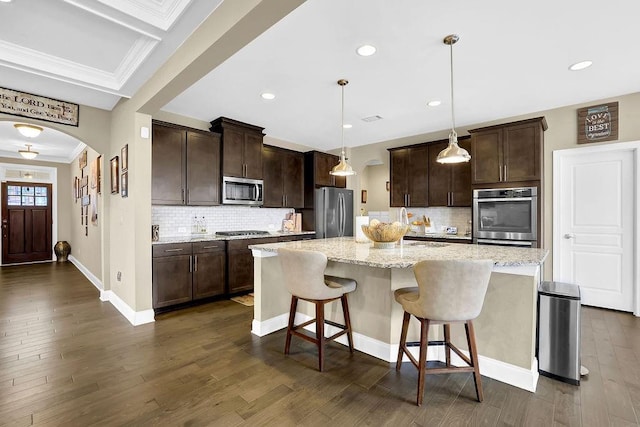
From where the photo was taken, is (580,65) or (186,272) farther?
(186,272)

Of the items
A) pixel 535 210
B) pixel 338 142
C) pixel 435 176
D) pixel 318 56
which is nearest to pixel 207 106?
pixel 318 56

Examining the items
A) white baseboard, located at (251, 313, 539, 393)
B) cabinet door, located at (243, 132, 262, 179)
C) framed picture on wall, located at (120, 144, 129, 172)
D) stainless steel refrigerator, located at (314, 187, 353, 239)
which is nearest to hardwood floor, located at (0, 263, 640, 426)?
white baseboard, located at (251, 313, 539, 393)

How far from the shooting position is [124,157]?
3562 mm

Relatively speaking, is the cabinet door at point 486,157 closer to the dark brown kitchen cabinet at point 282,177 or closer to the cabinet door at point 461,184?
the cabinet door at point 461,184

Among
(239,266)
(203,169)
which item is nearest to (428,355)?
(239,266)

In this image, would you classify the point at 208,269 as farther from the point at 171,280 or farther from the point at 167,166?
the point at 167,166

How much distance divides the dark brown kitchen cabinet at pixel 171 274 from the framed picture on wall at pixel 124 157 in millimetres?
980

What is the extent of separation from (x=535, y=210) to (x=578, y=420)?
2703 millimetres

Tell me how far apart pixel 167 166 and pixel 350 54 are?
2673 mm

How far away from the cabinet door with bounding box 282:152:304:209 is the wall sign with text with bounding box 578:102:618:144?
4.13 meters

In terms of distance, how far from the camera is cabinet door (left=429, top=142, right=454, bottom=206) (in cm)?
473

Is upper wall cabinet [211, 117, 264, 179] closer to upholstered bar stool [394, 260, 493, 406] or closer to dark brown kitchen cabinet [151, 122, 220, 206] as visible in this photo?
dark brown kitchen cabinet [151, 122, 220, 206]

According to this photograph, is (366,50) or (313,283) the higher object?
(366,50)

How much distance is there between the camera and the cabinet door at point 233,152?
4426 millimetres
